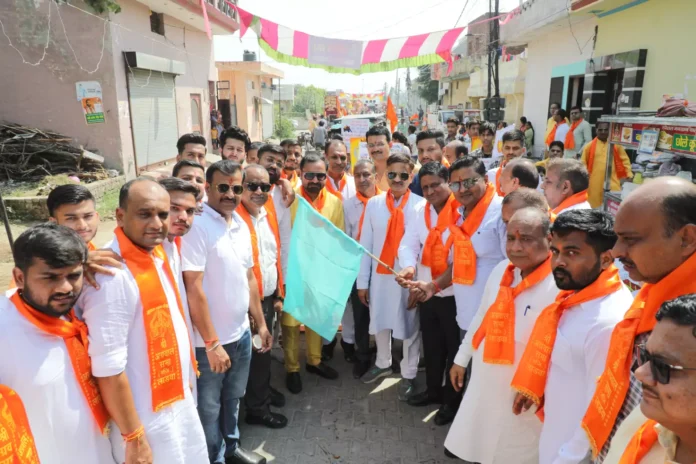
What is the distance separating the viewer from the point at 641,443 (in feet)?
4.26

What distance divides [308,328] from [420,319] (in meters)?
1.00

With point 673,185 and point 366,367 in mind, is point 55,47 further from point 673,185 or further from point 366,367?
point 673,185

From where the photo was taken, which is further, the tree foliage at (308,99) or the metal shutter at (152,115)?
the tree foliage at (308,99)

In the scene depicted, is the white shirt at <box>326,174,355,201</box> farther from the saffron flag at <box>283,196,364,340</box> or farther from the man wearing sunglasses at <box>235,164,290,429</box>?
the saffron flag at <box>283,196,364,340</box>

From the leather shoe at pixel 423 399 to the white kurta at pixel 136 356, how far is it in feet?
6.24

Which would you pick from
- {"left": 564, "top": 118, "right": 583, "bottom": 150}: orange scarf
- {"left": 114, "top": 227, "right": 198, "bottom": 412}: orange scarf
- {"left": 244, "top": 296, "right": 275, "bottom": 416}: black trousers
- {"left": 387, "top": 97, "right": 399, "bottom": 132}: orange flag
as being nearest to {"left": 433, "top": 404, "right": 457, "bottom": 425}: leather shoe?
{"left": 244, "top": 296, "right": 275, "bottom": 416}: black trousers

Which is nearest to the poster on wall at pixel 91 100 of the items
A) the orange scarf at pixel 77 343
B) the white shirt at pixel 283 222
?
the white shirt at pixel 283 222

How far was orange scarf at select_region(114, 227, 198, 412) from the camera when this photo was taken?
2.01 m

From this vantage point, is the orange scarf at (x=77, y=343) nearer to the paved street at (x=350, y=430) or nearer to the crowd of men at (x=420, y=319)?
the crowd of men at (x=420, y=319)

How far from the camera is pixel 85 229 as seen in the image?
2523 millimetres

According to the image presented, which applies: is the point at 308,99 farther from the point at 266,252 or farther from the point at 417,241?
the point at 266,252

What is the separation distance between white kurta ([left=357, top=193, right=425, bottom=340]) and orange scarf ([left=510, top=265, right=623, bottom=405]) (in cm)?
181

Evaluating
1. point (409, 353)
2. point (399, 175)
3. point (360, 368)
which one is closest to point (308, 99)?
point (399, 175)

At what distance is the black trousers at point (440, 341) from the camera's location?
3.52 m
